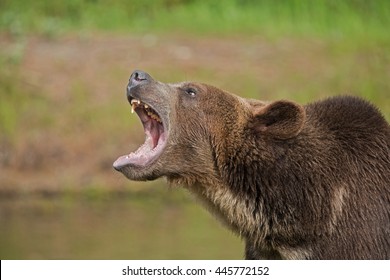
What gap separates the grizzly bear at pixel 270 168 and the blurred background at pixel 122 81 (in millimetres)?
5520

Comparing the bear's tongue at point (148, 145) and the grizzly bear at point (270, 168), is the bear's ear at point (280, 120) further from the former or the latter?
the bear's tongue at point (148, 145)

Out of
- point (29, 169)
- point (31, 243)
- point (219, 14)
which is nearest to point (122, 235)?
point (31, 243)

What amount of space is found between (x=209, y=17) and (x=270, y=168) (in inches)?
460

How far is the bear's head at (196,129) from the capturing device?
25.0ft

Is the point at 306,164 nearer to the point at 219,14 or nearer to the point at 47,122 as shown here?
the point at 47,122

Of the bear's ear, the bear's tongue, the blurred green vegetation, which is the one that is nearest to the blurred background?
the blurred green vegetation

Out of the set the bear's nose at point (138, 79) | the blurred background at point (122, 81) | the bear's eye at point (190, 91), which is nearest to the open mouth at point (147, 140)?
the bear's nose at point (138, 79)

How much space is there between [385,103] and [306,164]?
32.0ft

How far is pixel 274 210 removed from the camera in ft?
24.8

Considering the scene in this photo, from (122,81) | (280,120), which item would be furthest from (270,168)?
(122,81)

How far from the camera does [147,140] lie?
7.75 meters

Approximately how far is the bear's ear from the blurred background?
5581 mm

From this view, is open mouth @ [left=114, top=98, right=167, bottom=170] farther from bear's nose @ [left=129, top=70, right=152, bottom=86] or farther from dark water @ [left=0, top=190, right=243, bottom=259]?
dark water @ [left=0, top=190, right=243, bottom=259]

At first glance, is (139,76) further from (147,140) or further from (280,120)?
Result: (280,120)
